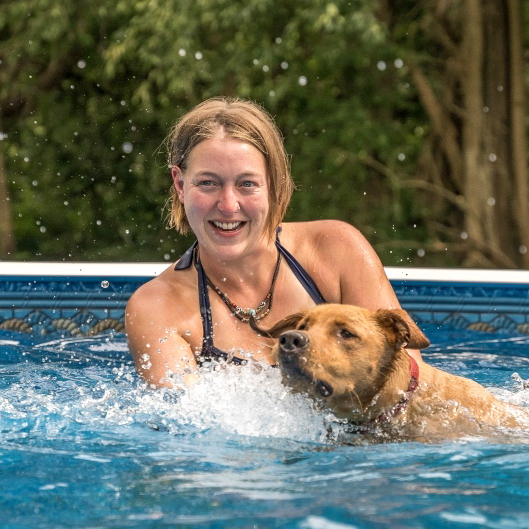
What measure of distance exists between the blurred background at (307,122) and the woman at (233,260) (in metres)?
6.68

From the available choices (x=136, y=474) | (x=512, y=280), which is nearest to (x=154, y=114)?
(x=512, y=280)

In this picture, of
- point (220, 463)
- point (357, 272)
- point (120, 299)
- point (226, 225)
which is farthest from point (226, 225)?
point (120, 299)

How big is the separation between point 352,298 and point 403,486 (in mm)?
1354

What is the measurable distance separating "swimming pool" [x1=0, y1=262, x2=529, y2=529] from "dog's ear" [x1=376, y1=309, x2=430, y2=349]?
1.25 feet

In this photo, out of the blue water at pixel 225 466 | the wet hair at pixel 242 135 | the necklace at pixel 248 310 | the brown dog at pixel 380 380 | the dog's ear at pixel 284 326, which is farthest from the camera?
the necklace at pixel 248 310

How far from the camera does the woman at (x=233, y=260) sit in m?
3.73

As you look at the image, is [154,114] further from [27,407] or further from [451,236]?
[27,407]

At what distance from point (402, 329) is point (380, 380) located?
216 mm

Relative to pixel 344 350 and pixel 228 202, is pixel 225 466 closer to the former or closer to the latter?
pixel 344 350

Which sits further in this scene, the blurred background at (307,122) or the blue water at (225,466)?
the blurred background at (307,122)

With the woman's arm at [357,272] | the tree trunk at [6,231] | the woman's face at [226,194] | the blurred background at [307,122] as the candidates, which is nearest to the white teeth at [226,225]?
the woman's face at [226,194]

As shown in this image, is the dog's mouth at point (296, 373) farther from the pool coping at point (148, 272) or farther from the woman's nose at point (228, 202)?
the pool coping at point (148, 272)

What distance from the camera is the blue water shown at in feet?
8.62

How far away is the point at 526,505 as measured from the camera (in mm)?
2707
